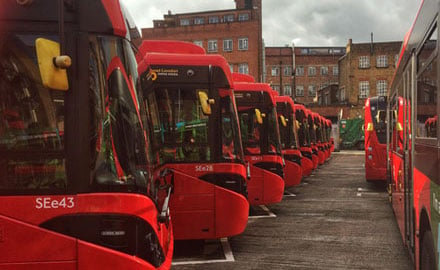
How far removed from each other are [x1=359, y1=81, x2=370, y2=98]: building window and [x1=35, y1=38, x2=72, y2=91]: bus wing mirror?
66.4 meters

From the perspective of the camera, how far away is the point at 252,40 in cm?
6359

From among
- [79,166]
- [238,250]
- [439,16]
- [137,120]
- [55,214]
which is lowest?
[238,250]

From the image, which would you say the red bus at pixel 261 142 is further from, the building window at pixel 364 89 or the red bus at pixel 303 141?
the building window at pixel 364 89

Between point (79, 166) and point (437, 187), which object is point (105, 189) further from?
point (437, 187)

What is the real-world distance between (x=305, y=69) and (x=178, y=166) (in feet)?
268

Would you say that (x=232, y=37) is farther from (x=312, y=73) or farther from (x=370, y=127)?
(x=370, y=127)

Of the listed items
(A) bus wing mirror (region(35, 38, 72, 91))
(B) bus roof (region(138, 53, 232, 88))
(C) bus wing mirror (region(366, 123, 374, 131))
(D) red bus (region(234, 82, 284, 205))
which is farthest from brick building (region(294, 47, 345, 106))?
(A) bus wing mirror (region(35, 38, 72, 91))

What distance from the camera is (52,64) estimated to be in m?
3.57

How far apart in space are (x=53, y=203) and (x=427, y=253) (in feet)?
10.4

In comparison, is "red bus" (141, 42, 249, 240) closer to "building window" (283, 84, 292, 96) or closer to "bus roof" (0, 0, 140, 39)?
"bus roof" (0, 0, 140, 39)

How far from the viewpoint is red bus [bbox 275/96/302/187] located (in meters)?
16.7

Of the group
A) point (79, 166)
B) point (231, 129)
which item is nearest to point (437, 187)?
point (79, 166)

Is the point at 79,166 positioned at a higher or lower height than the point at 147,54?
lower

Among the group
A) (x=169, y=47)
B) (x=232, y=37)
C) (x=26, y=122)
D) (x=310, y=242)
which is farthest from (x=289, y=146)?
(x=232, y=37)
